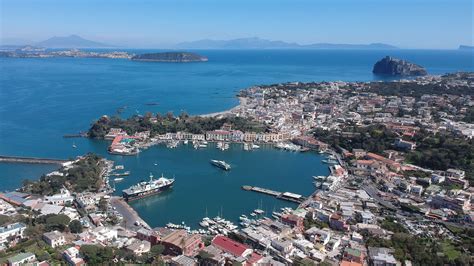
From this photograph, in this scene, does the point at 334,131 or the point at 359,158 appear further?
the point at 334,131

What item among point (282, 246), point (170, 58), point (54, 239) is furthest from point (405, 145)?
point (170, 58)

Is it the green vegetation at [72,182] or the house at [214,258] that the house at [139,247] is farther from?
the green vegetation at [72,182]

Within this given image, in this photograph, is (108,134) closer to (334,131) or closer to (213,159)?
(213,159)

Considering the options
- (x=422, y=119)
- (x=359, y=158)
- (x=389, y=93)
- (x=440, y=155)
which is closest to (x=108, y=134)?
(x=359, y=158)

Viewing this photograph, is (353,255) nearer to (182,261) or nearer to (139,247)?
(182,261)

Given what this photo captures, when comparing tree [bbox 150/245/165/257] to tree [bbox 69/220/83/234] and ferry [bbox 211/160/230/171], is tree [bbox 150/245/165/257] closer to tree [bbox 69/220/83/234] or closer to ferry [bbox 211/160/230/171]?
tree [bbox 69/220/83/234]

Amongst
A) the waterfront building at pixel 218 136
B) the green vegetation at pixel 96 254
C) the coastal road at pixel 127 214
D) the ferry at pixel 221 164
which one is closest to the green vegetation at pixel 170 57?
the waterfront building at pixel 218 136

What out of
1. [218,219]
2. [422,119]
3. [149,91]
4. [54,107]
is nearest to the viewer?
[218,219]
